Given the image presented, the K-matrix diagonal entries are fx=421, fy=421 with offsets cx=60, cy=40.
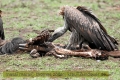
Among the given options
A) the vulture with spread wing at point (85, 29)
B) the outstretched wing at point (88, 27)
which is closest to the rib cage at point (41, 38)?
the vulture with spread wing at point (85, 29)

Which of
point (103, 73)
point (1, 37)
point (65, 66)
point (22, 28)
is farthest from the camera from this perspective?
point (22, 28)

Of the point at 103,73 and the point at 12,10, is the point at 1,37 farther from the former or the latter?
the point at 12,10

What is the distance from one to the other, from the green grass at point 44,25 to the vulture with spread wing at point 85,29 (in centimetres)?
40

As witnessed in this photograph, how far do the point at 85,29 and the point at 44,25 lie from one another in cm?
466

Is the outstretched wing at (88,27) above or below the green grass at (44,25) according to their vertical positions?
above

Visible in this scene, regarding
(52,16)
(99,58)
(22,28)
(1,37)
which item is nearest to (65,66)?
(99,58)

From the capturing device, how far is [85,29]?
354 inches

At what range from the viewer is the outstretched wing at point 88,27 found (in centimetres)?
893

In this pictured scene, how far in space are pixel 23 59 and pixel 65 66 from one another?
1.08 meters

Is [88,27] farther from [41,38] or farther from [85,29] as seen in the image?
[41,38]

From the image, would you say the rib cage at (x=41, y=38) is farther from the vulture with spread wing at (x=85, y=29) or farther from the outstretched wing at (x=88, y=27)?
the outstretched wing at (x=88, y=27)

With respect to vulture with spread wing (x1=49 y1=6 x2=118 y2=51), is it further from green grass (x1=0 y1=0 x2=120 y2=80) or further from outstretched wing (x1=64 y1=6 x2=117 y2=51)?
green grass (x1=0 y1=0 x2=120 y2=80)

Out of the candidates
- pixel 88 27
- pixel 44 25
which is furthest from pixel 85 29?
pixel 44 25

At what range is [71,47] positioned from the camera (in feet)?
30.5
